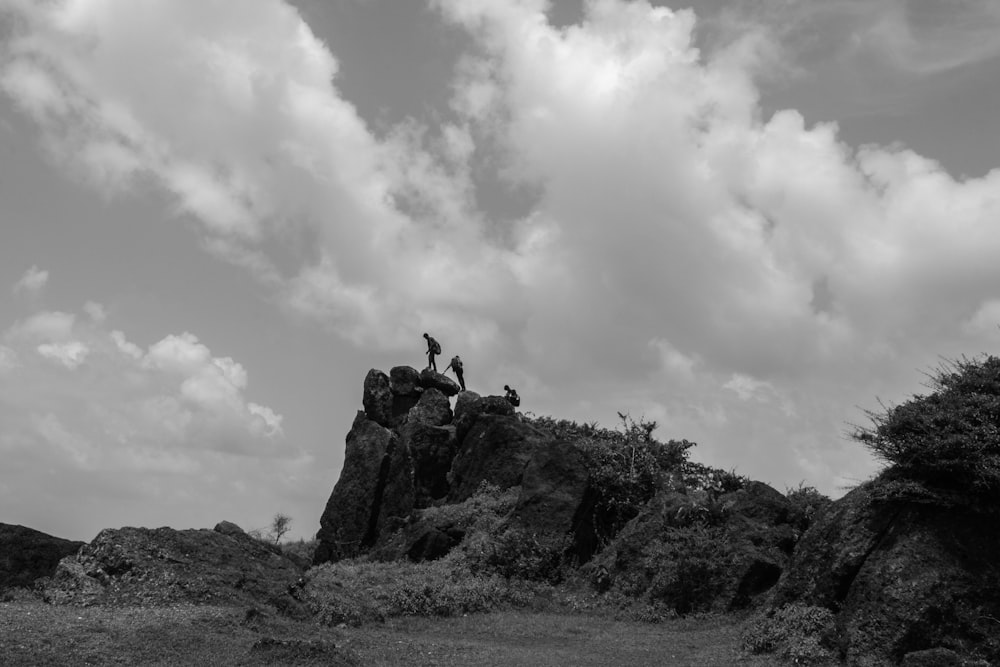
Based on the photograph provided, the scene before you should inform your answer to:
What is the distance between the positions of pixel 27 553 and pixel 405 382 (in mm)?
28258

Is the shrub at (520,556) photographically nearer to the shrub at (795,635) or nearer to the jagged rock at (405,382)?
the shrub at (795,635)

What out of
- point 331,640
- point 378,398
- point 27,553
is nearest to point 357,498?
point 378,398

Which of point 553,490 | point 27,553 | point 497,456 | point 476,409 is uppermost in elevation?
point 476,409

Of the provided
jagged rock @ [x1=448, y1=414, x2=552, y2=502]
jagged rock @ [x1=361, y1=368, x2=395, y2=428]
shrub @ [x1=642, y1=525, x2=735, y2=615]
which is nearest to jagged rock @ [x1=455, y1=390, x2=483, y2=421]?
jagged rock @ [x1=448, y1=414, x2=552, y2=502]

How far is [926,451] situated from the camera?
18281 mm

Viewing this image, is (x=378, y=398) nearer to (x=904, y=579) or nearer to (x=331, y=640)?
(x=331, y=640)

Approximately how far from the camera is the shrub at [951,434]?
58.3 ft

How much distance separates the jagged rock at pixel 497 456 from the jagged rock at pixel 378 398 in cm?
930

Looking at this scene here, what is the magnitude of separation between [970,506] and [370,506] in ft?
88.4

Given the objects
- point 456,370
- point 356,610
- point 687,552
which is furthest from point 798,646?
point 456,370

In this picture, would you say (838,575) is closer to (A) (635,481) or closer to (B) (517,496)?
(A) (635,481)

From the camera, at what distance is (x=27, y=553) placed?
862 inches

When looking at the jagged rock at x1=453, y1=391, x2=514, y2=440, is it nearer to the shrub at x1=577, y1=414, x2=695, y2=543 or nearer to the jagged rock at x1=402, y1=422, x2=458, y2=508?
the jagged rock at x1=402, y1=422, x2=458, y2=508

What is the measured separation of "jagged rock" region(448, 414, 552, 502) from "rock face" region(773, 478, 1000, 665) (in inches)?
732
